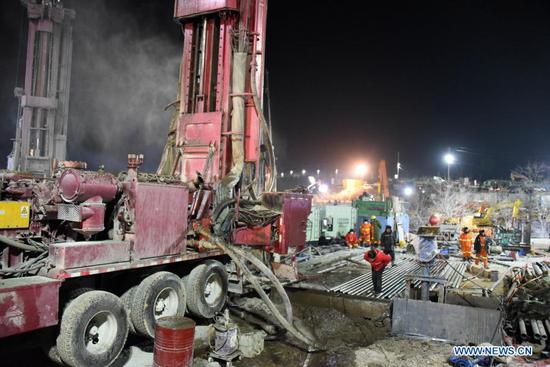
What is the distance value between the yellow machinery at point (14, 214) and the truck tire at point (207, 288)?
2.82 m

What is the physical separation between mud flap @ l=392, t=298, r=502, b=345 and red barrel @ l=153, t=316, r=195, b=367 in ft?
12.7

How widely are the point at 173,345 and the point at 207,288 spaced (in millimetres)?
2833

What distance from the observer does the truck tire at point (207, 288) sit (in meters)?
7.25

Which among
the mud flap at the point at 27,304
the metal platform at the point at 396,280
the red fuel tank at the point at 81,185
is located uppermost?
the red fuel tank at the point at 81,185

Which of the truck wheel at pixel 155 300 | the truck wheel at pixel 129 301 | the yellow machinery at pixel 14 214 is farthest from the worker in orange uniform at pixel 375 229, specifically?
the yellow machinery at pixel 14 214

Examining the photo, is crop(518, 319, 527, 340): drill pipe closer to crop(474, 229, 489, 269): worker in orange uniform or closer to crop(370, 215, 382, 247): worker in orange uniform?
crop(474, 229, 489, 269): worker in orange uniform

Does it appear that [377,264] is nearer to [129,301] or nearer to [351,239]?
[129,301]

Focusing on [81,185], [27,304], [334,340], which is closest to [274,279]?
[334,340]

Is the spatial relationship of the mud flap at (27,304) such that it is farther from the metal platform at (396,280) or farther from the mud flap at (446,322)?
the metal platform at (396,280)

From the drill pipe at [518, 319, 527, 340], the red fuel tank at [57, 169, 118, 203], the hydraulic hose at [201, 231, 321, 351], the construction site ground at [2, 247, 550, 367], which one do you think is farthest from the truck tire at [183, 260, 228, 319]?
the drill pipe at [518, 319, 527, 340]

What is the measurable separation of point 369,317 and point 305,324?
1336mm

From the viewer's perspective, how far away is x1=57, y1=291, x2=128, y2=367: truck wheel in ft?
16.0

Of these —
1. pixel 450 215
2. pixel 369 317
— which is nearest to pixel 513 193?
pixel 450 215

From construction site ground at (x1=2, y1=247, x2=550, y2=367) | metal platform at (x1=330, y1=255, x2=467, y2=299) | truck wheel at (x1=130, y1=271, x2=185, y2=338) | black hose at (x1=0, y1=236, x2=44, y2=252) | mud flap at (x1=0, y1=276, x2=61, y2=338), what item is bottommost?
construction site ground at (x1=2, y1=247, x2=550, y2=367)
